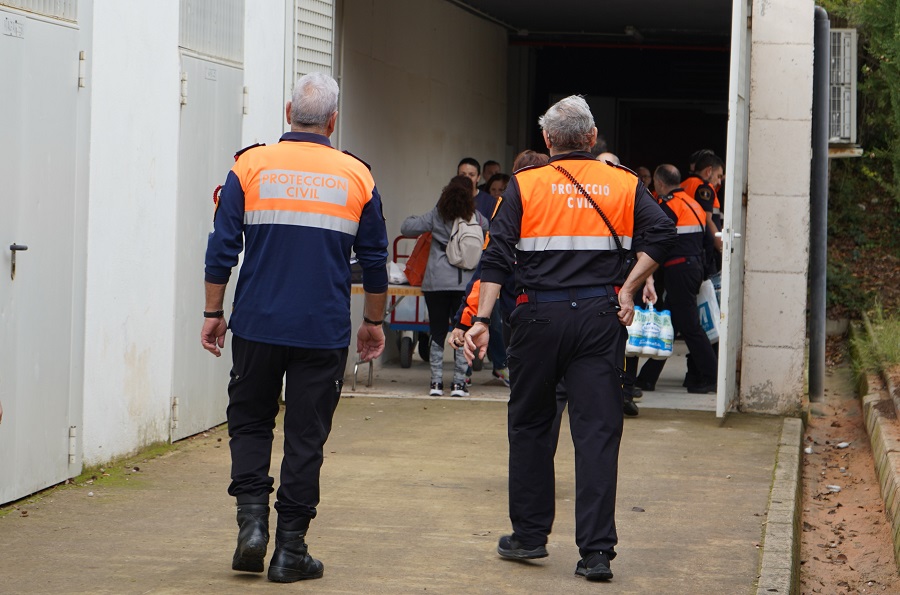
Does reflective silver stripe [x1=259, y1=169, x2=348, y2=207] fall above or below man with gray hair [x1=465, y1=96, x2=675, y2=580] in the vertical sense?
above

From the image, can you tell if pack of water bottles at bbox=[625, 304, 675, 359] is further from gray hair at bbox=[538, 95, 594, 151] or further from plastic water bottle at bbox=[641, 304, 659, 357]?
gray hair at bbox=[538, 95, 594, 151]

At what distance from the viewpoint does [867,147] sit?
57.3ft

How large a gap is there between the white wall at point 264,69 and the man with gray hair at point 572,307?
4.07 metres

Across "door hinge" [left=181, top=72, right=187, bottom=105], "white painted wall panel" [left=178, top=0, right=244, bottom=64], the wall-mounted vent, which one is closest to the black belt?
"door hinge" [left=181, top=72, right=187, bottom=105]

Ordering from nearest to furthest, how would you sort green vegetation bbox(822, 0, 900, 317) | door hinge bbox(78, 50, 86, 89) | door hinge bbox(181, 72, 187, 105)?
1. door hinge bbox(78, 50, 86, 89)
2. door hinge bbox(181, 72, 187, 105)
3. green vegetation bbox(822, 0, 900, 317)

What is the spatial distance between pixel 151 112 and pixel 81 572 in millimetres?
3238

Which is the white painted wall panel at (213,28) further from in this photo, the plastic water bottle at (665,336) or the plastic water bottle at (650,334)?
the plastic water bottle at (665,336)

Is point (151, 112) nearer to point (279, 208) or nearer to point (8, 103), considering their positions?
point (8, 103)

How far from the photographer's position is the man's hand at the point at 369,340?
5.34 metres

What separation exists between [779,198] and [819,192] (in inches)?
36.1

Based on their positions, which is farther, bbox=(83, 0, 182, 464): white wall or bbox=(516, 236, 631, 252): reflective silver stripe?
bbox=(83, 0, 182, 464): white wall

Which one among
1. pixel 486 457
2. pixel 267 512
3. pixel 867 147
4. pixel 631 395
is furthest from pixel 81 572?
pixel 867 147

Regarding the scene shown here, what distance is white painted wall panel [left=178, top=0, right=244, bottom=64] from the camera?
803 cm

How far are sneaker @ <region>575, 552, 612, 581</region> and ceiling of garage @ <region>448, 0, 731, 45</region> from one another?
10.1 m
